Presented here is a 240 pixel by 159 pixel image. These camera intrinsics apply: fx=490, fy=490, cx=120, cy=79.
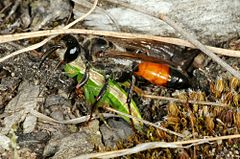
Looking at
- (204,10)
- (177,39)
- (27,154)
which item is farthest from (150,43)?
(27,154)

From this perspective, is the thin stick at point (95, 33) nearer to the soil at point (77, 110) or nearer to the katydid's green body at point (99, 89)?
the soil at point (77, 110)

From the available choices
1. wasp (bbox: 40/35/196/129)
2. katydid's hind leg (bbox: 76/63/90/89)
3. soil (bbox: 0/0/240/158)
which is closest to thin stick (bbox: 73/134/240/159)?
soil (bbox: 0/0/240/158)

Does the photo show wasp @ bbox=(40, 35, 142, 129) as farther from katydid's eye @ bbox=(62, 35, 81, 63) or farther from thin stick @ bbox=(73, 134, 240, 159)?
thin stick @ bbox=(73, 134, 240, 159)

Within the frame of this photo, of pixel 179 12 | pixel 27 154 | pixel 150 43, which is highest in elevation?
pixel 179 12

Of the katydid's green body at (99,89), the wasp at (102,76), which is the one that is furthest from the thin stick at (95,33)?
the katydid's green body at (99,89)

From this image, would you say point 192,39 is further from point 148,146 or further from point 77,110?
point 77,110

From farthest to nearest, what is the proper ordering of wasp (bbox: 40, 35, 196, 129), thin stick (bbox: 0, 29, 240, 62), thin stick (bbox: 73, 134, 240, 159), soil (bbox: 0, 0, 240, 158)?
1. wasp (bbox: 40, 35, 196, 129)
2. thin stick (bbox: 0, 29, 240, 62)
3. soil (bbox: 0, 0, 240, 158)
4. thin stick (bbox: 73, 134, 240, 159)

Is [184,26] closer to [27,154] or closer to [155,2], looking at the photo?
[155,2]
